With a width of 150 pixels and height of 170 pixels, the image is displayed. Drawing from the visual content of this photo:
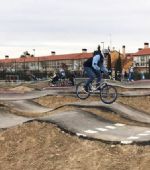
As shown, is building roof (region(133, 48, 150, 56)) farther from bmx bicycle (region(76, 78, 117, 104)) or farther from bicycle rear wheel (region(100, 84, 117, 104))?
bicycle rear wheel (region(100, 84, 117, 104))

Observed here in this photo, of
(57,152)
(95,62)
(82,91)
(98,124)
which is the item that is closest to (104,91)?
(95,62)

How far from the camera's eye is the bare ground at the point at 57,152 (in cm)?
1001

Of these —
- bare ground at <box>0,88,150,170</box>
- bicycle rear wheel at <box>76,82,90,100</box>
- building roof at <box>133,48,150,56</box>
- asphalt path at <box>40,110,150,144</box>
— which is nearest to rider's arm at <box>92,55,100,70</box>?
bicycle rear wheel at <box>76,82,90,100</box>

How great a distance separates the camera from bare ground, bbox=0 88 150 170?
32.8 feet

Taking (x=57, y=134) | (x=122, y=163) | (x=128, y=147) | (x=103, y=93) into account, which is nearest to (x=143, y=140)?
(x=128, y=147)

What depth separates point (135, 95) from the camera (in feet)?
68.2

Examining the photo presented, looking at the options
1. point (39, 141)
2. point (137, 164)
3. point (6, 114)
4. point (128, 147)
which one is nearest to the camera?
point (137, 164)

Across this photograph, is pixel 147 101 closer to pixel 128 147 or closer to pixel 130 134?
pixel 130 134

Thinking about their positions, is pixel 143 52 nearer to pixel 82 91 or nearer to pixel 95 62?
pixel 82 91

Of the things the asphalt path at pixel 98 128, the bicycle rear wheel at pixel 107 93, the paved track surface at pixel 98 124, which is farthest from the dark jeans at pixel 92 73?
the asphalt path at pixel 98 128

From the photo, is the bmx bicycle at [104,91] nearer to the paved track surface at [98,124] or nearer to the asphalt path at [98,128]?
the paved track surface at [98,124]

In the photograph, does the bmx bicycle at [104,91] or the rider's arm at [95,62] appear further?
the bmx bicycle at [104,91]

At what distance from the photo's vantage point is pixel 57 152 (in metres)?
11.1

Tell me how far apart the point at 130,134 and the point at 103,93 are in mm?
5355
